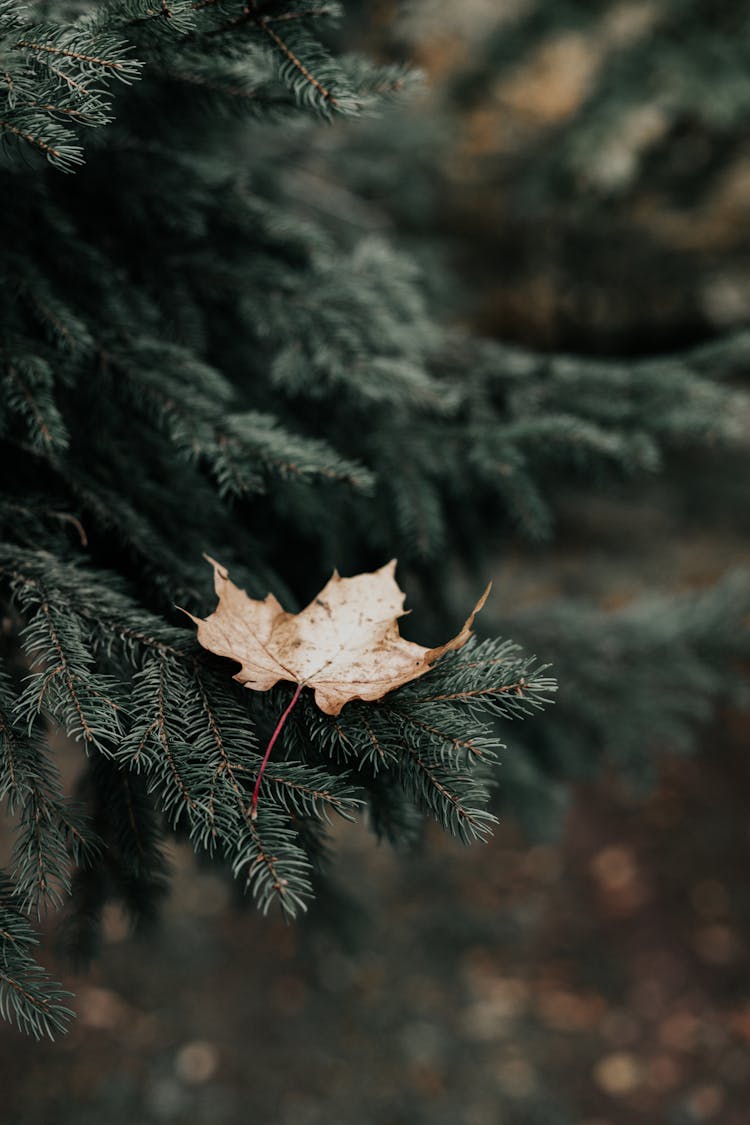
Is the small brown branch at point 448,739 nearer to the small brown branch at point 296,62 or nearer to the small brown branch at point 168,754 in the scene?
the small brown branch at point 168,754

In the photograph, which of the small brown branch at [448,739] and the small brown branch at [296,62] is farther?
the small brown branch at [296,62]

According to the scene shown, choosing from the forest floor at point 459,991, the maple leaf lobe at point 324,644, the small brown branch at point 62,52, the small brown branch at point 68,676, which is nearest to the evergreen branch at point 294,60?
the small brown branch at point 62,52

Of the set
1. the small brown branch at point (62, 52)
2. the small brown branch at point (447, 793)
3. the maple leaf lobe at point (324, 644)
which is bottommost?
the small brown branch at point (447, 793)

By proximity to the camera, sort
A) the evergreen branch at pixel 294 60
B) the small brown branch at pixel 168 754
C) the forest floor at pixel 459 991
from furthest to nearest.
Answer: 1. the forest floor at pixel 459 991
2. the evergreen branch at pixel 294 60
3. the small brown branch at pixel 168 754

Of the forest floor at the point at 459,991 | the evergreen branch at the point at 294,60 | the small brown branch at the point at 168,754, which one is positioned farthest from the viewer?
the forest floor at the point at 459,991

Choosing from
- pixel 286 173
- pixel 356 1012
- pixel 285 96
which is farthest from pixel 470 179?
pixel 356 1012

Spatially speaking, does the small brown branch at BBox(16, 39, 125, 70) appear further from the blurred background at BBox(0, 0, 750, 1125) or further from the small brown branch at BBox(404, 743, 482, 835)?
the blurred background at BBox(0, 0, 750, 1125)

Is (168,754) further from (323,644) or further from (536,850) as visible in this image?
(536,850)

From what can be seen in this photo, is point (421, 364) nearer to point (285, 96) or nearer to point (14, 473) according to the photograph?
point (285, 96)
